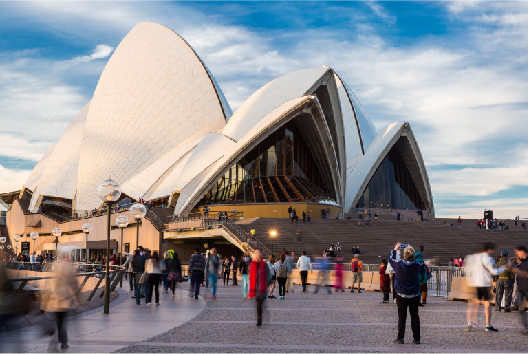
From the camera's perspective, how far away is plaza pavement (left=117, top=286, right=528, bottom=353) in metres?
7.02

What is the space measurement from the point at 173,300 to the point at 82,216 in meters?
40.0

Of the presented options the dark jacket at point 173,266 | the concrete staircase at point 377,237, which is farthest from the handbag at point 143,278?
the concrete staircase at point 377,237

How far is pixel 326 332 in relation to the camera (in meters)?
8.34

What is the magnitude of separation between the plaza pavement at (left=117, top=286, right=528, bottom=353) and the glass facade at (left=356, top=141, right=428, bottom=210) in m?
40.1

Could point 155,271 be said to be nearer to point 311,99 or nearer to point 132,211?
point 132,211

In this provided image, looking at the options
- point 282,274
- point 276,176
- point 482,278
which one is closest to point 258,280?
point 482,278

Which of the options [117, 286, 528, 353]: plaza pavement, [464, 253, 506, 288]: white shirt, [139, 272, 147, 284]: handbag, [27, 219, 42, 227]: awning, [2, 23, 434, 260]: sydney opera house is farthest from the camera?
[27, 219, 42, 227]: awning

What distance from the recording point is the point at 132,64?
180 ft

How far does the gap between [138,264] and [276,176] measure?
29880 mm

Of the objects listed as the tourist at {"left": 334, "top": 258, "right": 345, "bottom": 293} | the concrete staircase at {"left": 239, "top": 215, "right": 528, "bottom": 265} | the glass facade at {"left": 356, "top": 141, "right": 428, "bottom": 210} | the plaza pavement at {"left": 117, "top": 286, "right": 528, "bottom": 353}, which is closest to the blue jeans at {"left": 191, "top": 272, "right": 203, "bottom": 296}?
the plaza pavement at {"left": 117, "top": 286, "right": 528, "bottom": 353}

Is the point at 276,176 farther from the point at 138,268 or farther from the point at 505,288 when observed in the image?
the point at 505,288

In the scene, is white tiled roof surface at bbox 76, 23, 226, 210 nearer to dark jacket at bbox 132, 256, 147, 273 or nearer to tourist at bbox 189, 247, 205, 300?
dark jacket at bbox 132, 256, 147, 273

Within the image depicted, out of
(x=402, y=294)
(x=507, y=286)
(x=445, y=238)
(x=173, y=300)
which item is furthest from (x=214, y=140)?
(x=402, y=294)

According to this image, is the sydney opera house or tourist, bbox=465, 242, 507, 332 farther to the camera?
the sydney opera house
